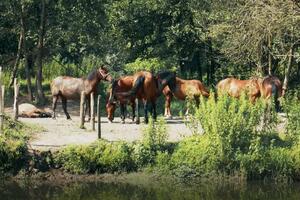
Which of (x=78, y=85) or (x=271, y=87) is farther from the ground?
(x=78, y=85)

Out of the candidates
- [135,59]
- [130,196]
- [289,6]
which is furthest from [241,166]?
[135,59]

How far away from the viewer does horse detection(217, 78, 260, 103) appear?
28.2m

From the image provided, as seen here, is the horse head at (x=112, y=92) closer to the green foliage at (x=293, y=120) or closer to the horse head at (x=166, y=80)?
the horse head at (x=166, y=80)

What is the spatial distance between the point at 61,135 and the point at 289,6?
8.67 m

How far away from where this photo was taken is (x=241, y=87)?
28.8 metres

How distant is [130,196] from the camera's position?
18469mm

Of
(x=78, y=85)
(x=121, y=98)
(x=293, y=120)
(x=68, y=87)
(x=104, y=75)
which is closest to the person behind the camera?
(x=293, y=120)

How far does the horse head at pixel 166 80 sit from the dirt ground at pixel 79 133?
61.9 inches

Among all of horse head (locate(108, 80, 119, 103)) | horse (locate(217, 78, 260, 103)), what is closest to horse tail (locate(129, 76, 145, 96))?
horse head (locate(108, 80, 119, 103))

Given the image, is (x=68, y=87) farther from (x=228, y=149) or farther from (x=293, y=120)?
(x=293, y=120)

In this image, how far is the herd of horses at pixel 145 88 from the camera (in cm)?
2689

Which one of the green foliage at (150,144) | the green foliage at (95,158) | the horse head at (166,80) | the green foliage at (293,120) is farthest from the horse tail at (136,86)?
the green foliage at (293,120)

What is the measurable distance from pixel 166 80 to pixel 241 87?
122 inches

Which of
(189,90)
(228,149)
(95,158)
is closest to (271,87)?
(189,90)
